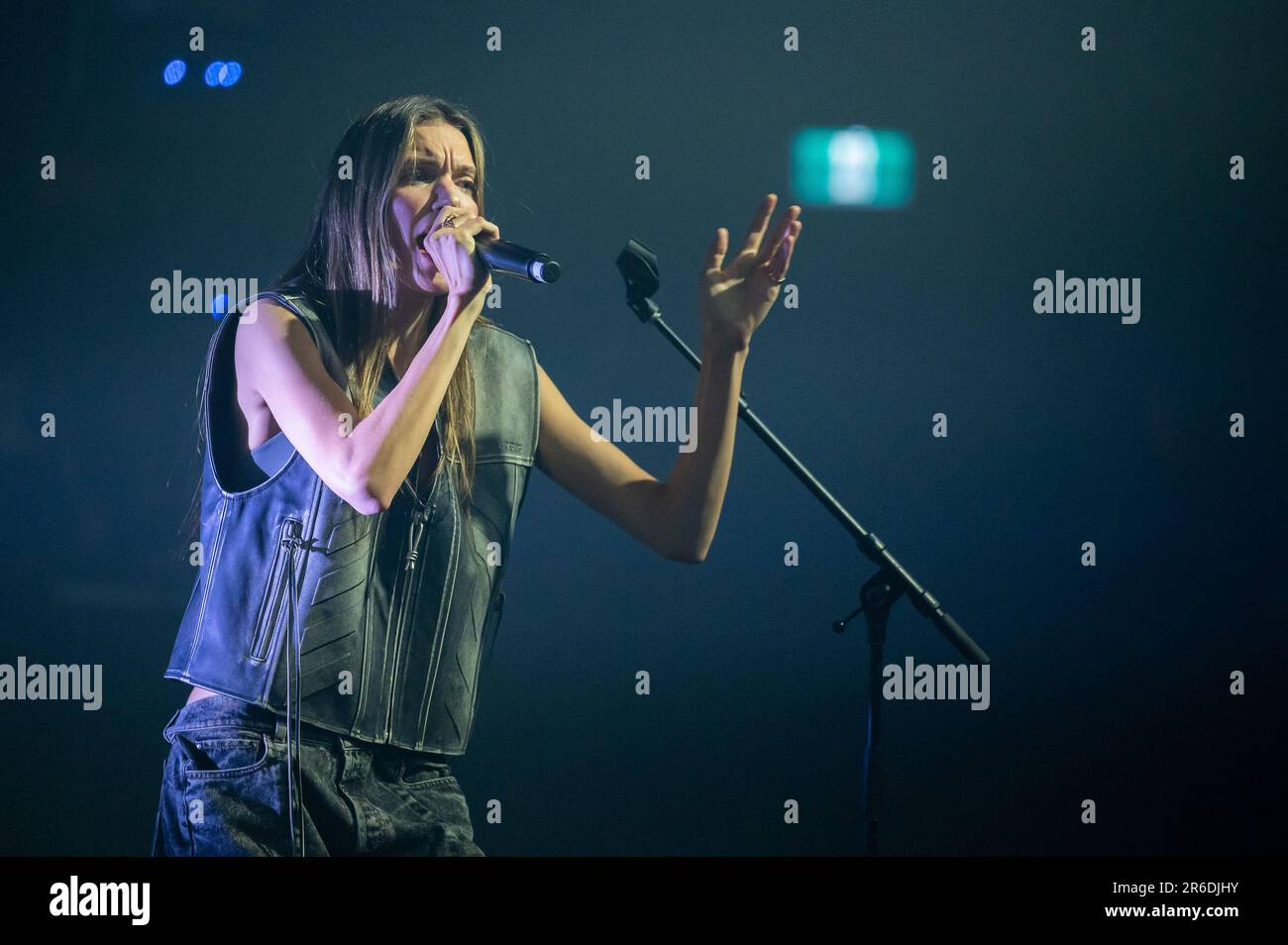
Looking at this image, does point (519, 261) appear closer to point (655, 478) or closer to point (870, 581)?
point (655, 478)

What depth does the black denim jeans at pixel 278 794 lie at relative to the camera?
5.36 feet


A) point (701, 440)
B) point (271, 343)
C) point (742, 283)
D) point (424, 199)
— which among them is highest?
point (424, 199)

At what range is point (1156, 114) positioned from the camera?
226cm

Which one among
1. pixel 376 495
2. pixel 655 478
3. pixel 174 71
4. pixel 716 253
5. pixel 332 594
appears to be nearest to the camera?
pixel 376 495

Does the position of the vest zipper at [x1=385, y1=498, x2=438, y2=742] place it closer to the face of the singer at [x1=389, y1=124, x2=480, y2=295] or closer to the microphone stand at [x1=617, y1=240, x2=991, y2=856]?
the face of the singer at [x1=389, y1=124, x2=480, y2=295]

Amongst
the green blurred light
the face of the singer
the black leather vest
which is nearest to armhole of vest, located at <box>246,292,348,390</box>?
the black leather vest

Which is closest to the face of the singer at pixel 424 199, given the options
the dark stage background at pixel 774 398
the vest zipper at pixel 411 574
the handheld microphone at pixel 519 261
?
the handheld microphone at pixel 519 261

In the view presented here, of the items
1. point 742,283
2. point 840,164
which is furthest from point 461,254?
point 840,164

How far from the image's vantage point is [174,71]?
2.16 m

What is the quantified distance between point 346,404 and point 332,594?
0.29 meters

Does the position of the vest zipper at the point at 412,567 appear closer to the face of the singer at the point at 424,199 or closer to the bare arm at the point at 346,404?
the bare arm at the point at 346,404
